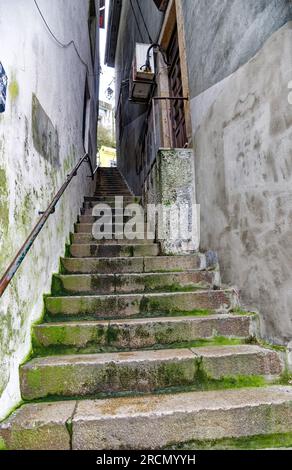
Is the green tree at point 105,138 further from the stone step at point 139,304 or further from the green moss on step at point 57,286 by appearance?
the stone step at point 139,304

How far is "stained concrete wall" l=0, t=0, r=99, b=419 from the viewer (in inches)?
77.0

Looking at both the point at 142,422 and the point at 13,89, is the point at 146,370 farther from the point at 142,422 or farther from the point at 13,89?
the point at 13,89

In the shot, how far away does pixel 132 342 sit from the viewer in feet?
8.66

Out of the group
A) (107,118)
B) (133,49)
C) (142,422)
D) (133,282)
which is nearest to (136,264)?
(133,282)

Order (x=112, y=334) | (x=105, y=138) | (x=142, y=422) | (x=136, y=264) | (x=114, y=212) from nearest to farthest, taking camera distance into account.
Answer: (x=142, y=422), (x=112, y=334), (x=136, y=264), (x=114, y=212), (x=105, y=138)

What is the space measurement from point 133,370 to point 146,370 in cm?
10

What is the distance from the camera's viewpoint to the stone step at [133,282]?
3.25 metres

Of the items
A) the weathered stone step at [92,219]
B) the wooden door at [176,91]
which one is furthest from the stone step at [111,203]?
the wooden door at [176,91]

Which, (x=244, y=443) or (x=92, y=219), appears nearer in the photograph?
(x=244, y=443)

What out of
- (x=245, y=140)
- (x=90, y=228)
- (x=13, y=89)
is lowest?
(x=90, y=228)

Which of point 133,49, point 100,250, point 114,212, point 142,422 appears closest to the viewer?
point 142,422

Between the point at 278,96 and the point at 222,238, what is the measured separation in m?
1.54

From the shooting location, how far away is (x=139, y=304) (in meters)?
3.03

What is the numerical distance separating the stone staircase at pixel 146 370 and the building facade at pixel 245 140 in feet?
1.33
